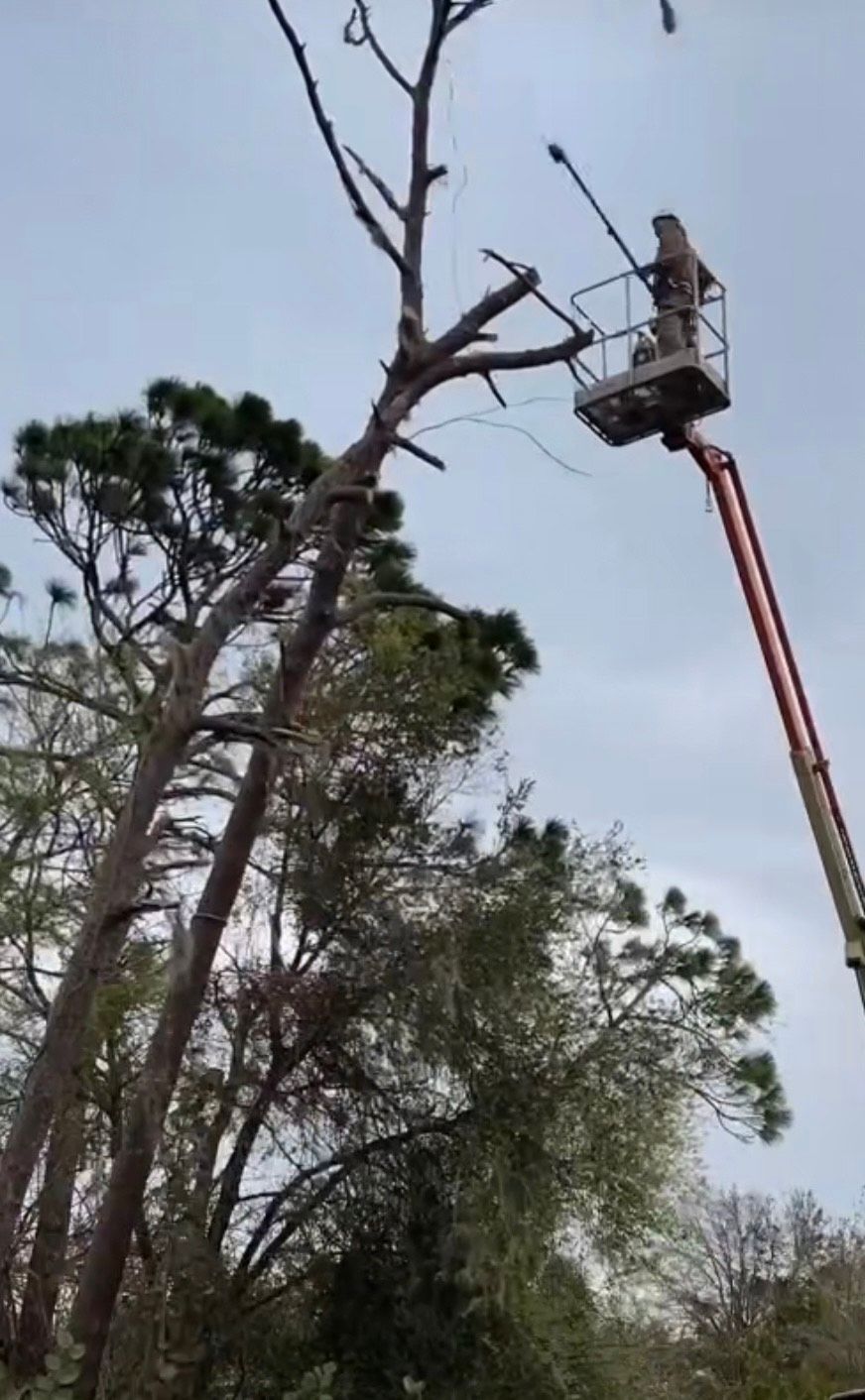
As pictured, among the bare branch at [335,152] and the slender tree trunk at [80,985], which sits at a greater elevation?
the bare branch at [335,152]

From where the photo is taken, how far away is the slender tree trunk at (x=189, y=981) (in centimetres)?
754

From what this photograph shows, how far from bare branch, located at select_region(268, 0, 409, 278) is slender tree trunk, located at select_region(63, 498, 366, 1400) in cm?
93

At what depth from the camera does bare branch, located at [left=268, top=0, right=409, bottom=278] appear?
6406 millimetres

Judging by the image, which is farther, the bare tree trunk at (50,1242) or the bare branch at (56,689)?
the bare branch at (56,689)

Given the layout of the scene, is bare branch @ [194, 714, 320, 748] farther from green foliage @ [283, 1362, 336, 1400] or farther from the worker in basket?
green foliage @ [283, 1362, 336, 1400]

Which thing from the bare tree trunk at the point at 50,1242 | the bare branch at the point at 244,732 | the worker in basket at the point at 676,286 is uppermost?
the worker in basket at the point at 676,286

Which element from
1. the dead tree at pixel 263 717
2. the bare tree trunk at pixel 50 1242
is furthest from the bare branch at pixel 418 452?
the bare tree trunk at pixel 50 1242

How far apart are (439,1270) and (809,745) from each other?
3723 millimetres

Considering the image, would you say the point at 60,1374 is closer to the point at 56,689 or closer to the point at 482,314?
the point at 482,314

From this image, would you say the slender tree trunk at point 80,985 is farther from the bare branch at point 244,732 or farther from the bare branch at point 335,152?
the bare branch at point 335,152

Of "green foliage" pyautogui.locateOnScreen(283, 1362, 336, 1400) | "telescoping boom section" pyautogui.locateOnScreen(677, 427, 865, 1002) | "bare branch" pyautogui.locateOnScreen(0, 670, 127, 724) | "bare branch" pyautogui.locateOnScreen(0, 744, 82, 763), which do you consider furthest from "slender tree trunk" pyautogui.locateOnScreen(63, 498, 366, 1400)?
"green foliage" pyautogui.locateOnScreen(283, 1362, 336, 1400)

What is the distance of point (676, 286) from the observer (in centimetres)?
834

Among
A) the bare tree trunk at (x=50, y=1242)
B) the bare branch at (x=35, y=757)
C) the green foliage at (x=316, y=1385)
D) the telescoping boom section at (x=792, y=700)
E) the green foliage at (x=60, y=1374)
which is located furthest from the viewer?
the bare branch at (x=35, y=757)

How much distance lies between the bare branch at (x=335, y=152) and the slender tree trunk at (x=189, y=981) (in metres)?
0.93
